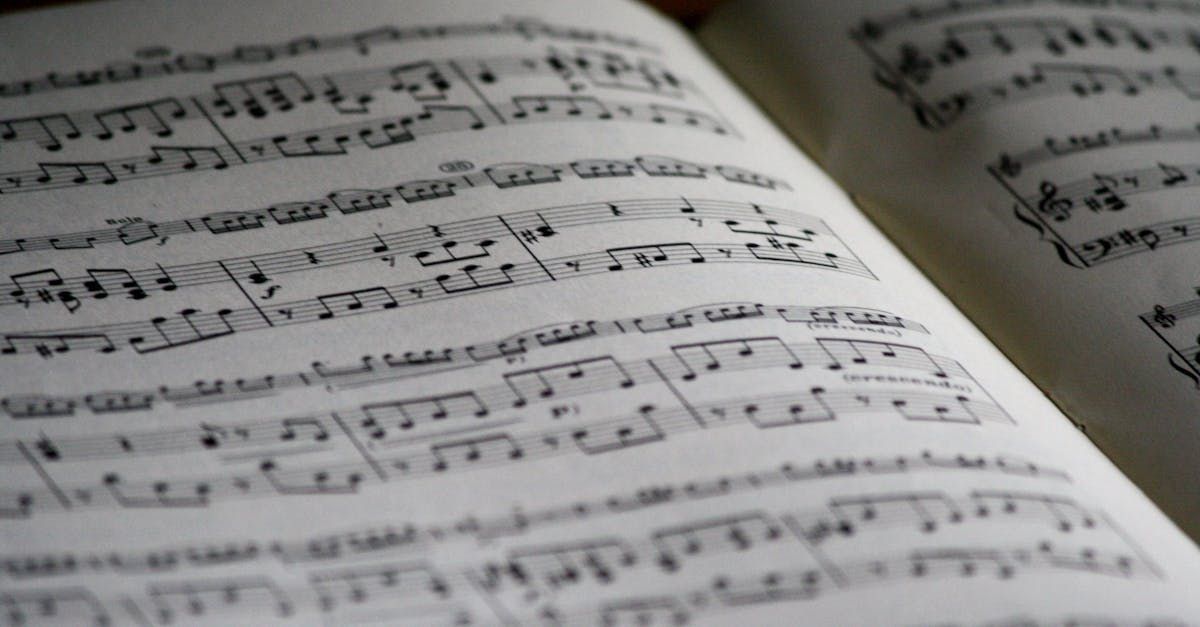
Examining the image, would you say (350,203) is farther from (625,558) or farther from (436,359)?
(625,558)

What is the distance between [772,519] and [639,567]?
0.09 m

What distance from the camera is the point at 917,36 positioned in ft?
3.82

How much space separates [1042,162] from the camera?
1027 millimetres

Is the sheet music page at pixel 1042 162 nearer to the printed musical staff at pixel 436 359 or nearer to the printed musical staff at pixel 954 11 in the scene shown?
the printed musical staff at pixel 954 11

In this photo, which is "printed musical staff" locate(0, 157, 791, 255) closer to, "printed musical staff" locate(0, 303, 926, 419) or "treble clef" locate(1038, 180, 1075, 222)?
"printed musical staff" locate(0, 303, 926, 419)

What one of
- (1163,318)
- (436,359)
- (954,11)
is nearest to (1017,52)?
(954,11)

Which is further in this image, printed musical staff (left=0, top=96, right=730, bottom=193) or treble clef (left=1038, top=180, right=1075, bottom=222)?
treble clef (left=1038, top=180, right=1075, bottom=222)

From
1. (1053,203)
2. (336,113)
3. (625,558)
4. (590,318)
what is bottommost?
(625,558)

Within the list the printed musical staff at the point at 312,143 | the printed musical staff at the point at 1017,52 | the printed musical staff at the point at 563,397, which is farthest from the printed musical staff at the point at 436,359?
the printed musical staff at the point at 1017,52

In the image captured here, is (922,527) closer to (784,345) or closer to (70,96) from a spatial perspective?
(784,345)

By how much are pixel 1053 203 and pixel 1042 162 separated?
5cm

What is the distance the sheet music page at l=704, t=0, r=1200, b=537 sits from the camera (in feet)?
2.92

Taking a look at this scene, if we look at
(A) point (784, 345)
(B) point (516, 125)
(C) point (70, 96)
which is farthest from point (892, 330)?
(C) point (70, 96)

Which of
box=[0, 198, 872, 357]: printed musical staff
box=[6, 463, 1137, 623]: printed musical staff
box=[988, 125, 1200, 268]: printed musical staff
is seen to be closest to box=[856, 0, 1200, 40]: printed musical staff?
box=[988, 125, 1200, 268]: printed musical staff
